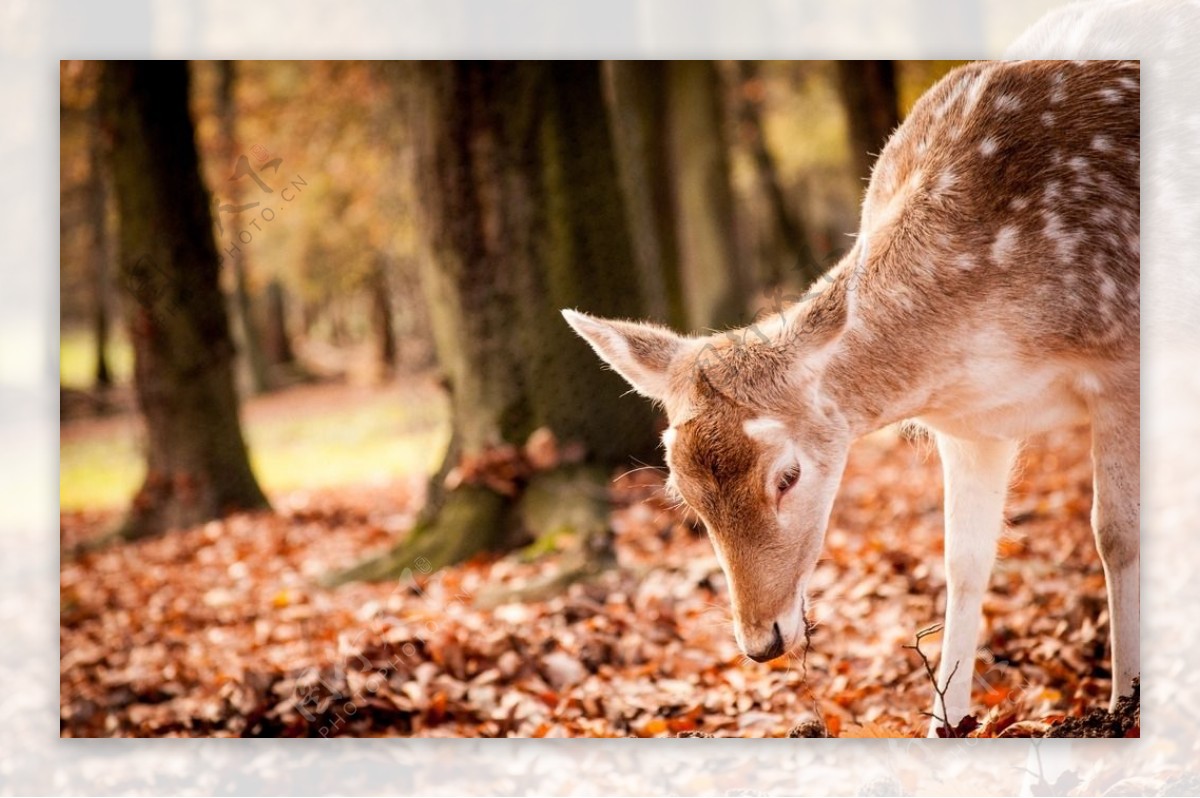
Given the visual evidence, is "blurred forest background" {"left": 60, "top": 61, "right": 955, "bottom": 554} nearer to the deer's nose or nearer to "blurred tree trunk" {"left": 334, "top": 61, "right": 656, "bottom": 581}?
"blurred tree trunk" {"left": 334, "top": 61, "right": 656, "bottom": 581}

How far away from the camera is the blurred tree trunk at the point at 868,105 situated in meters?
3.84

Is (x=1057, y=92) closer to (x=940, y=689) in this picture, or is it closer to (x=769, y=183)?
(x=940, y=689)

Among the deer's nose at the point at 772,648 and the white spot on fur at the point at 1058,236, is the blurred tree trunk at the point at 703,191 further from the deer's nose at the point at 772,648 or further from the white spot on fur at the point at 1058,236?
the deer's nose at the point at 772,648

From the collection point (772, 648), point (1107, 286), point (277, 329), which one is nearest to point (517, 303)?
point (277, 329)

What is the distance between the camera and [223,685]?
3.49 metres

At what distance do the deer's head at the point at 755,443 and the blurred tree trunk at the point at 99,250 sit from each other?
1765 mm

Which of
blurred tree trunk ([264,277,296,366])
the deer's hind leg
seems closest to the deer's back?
the deer's hind leg

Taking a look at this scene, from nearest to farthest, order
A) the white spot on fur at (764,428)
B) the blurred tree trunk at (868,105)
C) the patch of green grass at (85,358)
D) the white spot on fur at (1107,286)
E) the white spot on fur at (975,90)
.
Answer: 1. the white spot on fur at (764,428)
2. the white spot on fur at (1107,286)
3. the white spot on fur at (975,90)
4. the patch of green grass at (85,358)
5. the blurred tree trunk at (868,105)

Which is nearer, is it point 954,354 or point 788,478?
point 788,478

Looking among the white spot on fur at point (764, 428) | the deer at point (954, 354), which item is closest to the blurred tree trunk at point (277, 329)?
the deer at point (954, 354)

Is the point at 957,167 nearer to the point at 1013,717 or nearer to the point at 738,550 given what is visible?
the point at 738,550

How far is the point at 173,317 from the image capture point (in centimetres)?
404

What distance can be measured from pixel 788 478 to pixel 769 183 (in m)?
4.63

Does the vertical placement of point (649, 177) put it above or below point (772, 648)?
above
